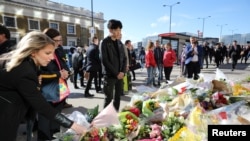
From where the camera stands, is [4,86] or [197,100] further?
[197,100]

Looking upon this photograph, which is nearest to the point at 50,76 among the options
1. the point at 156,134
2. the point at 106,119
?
the point at 106,119

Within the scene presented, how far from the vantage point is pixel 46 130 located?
3.19 meters

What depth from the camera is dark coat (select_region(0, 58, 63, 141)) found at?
1.73 meters

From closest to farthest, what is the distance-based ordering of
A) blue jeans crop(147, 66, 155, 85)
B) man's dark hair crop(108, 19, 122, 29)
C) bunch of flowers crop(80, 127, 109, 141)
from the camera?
bunch of flowers crop(80, 127, 109, 141)
man's dark hair crop(108, 19, 122, 29)
blue jeans crop(147, 66, 155, 85)

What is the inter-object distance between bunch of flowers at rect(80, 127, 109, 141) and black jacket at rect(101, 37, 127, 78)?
161 cm

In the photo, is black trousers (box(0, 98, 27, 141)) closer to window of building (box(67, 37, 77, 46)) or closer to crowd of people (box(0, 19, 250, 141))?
crowd of people (box(0, 19, 250, 141))

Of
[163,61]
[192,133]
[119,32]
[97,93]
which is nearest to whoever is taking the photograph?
[192,133]

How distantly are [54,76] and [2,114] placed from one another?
1.31 meters

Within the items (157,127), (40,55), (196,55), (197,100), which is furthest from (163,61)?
(40,55)

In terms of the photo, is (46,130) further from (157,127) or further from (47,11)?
(47,11)

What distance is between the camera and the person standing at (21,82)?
1.74 metres

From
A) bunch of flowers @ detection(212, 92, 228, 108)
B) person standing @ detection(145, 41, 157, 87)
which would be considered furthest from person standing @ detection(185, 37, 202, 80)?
bunch of flowers @ detection(212, 92, 228, 108)

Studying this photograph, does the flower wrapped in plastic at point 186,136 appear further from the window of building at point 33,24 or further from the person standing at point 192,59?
the window of building at point 33,24

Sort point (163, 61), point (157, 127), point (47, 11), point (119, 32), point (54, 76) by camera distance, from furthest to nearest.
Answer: point (47, 11) < point (163, 61) < point (119, 32) < point (54, 76) < point (157, 127)
